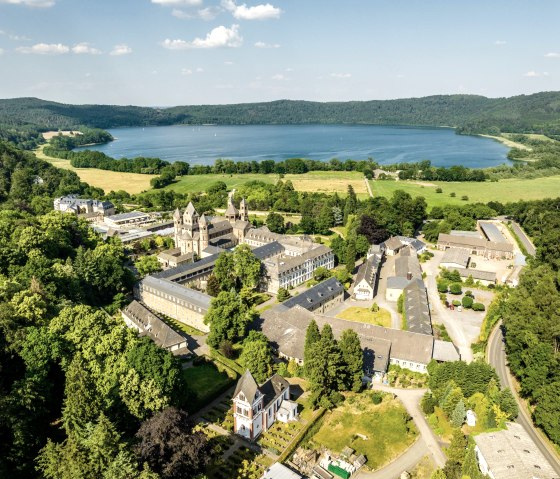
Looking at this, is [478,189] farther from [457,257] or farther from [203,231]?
[203,231]

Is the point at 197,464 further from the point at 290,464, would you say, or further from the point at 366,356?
the point at 366,356

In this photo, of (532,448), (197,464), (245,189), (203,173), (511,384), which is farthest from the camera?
(203,173)

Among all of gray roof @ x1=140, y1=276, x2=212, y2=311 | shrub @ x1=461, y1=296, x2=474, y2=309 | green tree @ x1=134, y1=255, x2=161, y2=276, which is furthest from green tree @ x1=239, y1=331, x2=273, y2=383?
shrub @ x1=461, y1=296, x2=474, y2=309

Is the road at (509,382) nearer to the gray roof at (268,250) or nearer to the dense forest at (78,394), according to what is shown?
the dense forest at (78,394)

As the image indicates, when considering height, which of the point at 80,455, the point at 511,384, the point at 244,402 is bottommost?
the point at 511,384

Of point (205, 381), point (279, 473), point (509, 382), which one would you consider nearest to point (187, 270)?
point (205, 381)

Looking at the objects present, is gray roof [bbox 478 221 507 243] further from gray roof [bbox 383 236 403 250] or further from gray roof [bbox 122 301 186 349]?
gray roof [bbox 122 301 186 349]

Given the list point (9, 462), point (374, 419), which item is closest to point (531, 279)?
point (374, 419)
